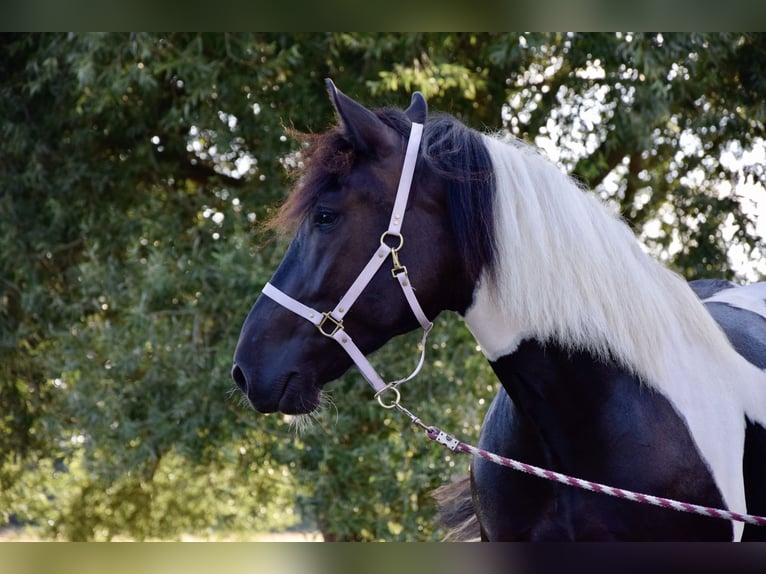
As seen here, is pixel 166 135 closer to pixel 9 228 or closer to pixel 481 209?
pixel 9 228

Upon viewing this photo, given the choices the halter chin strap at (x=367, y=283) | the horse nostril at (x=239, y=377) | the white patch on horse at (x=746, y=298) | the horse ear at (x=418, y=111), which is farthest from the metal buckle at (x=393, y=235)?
the white patch on horse at (x=746, y=298)

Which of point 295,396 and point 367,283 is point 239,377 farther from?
point 367,283

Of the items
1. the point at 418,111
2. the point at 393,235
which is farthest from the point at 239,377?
the point at 418,111

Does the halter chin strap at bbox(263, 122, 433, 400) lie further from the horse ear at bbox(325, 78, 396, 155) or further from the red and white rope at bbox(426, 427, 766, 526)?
the red and white rope at bbox(426, 427, 766, 526)

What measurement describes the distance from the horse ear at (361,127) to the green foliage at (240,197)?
281 centimetres

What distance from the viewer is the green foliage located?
502 centimetres

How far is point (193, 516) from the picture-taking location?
668cm

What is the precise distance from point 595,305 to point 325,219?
62cm

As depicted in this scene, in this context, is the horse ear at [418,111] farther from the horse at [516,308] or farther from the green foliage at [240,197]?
the green foliage at [240,197]

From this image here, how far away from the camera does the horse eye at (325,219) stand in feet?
6.66

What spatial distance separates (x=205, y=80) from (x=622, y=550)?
3768 millimetres

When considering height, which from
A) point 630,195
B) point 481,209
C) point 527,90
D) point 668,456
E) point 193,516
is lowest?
point 193,516

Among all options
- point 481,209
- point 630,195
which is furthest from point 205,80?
point 481,209

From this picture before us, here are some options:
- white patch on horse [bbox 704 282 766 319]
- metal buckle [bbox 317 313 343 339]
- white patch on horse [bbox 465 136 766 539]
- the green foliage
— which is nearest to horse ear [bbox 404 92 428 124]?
white patch on horse [bbox 465 136 766 539]
